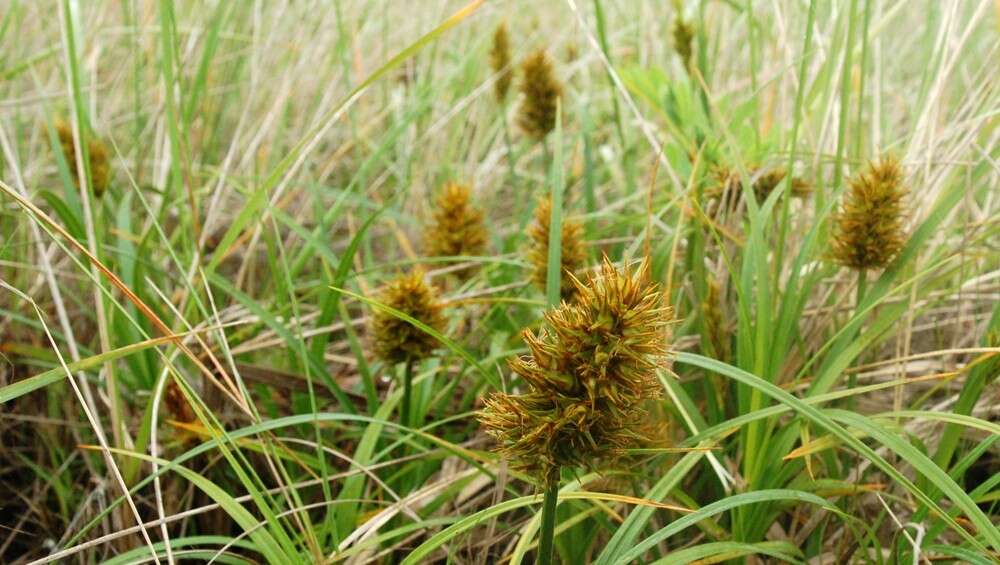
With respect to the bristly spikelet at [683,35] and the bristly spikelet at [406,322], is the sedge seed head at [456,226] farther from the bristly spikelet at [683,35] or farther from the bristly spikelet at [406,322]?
the bristly spikelet at [683,35]

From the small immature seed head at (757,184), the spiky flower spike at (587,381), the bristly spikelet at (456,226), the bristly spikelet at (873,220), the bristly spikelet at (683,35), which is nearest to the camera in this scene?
the spiky flower spike at (587,381)

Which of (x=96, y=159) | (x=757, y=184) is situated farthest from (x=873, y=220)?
(x=96, y=159)

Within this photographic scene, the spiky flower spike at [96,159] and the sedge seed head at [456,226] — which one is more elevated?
the spiky flower spike at [96,159]

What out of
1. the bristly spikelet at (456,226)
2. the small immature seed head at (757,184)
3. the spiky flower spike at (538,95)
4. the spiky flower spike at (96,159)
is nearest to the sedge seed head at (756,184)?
the small immature seed head at (757,184)

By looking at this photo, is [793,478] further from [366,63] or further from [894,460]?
[366,63]

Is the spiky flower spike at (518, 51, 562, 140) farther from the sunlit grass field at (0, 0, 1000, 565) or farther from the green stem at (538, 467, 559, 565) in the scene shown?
the green stem at (538, 467, 559, 565)

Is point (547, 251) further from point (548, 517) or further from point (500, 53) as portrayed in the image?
point (500, 53)

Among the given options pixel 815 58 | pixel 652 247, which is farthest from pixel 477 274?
pixel 815 58
